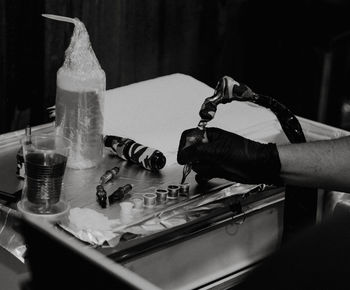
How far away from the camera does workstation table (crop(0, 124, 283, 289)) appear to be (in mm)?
1473

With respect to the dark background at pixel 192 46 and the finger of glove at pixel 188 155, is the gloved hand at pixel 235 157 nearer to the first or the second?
the finger of glove at pixel 188 155

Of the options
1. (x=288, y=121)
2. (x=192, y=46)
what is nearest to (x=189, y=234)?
(x=288, y=121)

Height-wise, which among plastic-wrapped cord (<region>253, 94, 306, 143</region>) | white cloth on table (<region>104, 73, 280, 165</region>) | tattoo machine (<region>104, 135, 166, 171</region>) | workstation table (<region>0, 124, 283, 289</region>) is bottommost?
workstation table (<region>0, 124, 283, 289</region>)

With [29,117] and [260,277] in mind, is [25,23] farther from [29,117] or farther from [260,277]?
[260,277]

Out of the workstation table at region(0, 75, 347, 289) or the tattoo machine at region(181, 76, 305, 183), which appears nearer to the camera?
the workstation table at region(0, 75, 347, 289)

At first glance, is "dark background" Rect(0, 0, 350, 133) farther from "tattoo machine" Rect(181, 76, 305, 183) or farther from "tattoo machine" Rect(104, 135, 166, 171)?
"tattoo machine" Rect(181, 76, 305, 183)

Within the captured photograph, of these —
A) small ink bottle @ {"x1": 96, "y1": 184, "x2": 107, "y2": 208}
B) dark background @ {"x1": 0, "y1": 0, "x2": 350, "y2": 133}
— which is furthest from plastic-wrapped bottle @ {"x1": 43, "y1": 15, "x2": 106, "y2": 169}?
dark background @ {"x1": 0, "y1": 0, "x2": 350, "y2": 133}

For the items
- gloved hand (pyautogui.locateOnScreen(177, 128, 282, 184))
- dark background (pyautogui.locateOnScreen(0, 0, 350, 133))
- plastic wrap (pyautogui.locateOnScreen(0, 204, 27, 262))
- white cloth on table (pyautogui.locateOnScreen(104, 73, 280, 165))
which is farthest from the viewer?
dark background (pyautogui.locateOnScreen(0, 0, 350, 133))

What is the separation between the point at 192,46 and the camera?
2.97 meters

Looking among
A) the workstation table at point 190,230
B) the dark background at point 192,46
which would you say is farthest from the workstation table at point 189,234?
the dark background at point 192,46

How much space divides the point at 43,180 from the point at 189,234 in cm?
33

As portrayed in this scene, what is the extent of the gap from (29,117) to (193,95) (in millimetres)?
733

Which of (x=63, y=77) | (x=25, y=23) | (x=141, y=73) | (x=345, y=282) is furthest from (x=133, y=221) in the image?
(x=141, y=73)

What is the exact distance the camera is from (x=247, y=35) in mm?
3225
